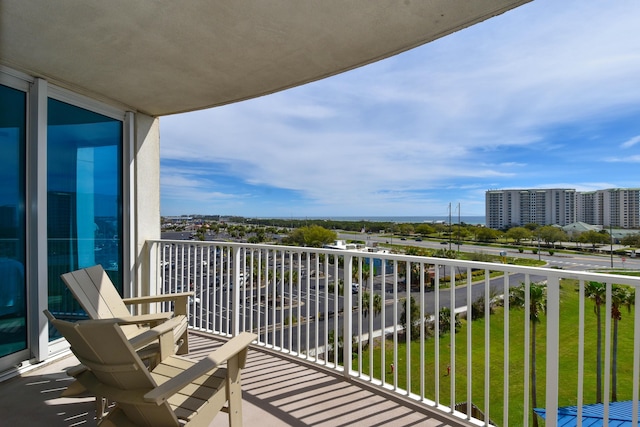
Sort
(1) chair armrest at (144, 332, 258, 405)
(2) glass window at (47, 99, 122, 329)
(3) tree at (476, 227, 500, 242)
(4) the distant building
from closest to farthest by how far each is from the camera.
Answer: (1) chair armrest at (144, 332, 258, 405) → (2) glass window at (47, 99, 122, 329) → (4) the distant building → (3) tree at (476, 227, 500, 242)

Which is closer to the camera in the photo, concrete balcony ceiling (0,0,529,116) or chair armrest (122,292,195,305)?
concrete balcony ceiling (0,0,529,116)

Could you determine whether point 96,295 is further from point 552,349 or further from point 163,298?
point 552,349

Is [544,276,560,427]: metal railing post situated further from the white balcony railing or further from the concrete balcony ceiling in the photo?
the concrete balcony ceiling

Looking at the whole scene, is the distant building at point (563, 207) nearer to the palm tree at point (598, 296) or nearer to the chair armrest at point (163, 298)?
the palm tree at point (598, 296)

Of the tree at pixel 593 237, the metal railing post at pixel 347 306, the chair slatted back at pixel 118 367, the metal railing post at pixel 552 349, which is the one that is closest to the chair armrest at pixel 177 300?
the chair slatted back at pixel 118 367

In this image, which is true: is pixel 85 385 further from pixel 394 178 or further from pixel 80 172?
pixel 394 178

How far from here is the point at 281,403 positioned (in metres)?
2.47

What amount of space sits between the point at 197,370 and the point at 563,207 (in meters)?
30.4

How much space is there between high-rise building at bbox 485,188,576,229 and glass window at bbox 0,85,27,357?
28.8m

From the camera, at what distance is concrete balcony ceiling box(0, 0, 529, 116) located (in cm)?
219

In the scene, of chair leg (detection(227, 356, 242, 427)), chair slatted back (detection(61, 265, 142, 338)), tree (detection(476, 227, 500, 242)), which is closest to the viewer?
chair leg (detection(227, 356, 242, 427))

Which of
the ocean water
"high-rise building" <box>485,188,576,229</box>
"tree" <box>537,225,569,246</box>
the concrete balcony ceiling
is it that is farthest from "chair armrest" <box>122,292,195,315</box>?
the ocean water

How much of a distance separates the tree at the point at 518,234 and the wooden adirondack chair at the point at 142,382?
2843 centimetres

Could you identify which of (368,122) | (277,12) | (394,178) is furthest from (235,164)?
(277,12)
